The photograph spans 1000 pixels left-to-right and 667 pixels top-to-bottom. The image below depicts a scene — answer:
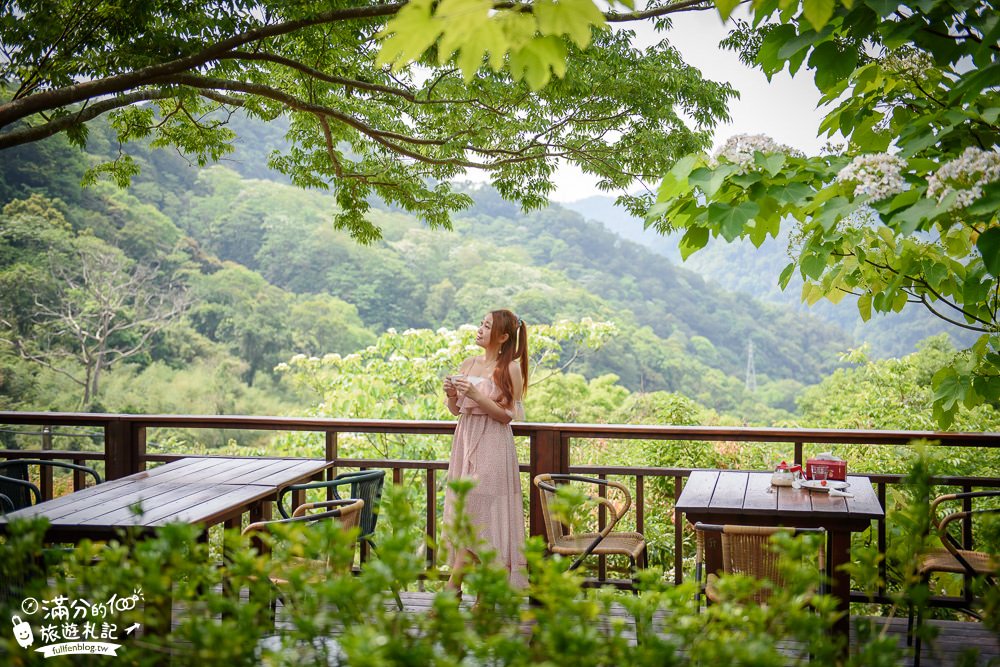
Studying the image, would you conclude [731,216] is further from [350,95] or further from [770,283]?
[770,283]

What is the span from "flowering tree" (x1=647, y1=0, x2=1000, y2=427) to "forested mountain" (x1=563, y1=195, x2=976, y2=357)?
53.6 feet

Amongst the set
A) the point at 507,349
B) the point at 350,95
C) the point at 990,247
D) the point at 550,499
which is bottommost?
the point at 550,499

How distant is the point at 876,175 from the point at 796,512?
1.49m

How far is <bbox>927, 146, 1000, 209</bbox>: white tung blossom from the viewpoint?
1871mm

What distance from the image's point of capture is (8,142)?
495 centimetres

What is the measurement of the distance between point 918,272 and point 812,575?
5.97 ft

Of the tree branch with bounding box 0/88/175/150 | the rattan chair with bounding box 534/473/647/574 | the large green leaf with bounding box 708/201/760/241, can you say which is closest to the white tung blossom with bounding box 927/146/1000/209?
the large green leaf with bounding box 708/201/760/241

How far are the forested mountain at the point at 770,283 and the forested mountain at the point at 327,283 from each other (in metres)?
0.79

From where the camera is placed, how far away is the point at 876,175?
6.70 ft

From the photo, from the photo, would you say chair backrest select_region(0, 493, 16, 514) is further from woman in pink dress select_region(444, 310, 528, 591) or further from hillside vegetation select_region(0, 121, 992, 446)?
hillside vegetation select_region(0, 121, 992, 446)

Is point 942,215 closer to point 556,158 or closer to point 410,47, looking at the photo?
point 410,47

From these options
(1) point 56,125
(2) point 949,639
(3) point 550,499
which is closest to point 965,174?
(3) point 550,499

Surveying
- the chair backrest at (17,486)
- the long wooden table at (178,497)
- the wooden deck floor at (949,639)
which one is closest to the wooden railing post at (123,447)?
the chair backrest at (17,486)

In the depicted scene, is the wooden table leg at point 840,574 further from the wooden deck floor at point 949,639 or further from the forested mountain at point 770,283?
the forested mountain at point 770,283
